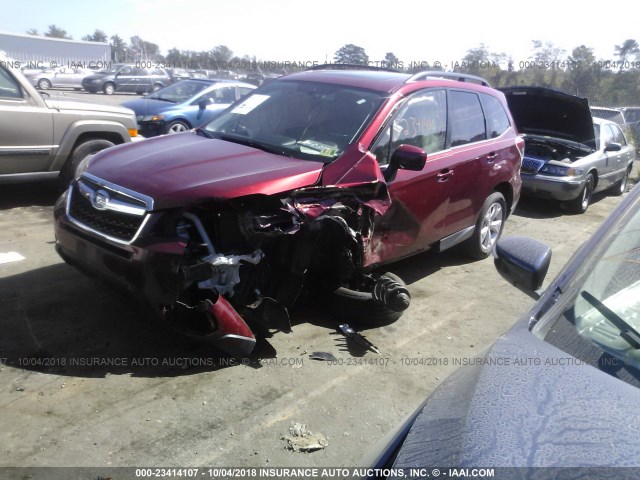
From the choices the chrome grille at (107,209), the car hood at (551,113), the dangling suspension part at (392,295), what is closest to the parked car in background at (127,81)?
the car hood at (551,113)

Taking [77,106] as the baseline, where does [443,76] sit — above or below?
above

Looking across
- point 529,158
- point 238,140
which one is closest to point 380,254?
point 238,140

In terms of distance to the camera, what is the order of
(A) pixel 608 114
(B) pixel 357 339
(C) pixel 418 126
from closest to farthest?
(B) pixel 357 339 → (C) pixel 418 126 → (A) pixel 608 114

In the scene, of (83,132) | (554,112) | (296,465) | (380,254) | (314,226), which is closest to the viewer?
(296,465)

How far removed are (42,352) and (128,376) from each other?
2.13ft

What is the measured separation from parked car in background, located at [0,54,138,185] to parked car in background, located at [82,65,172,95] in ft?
79.7

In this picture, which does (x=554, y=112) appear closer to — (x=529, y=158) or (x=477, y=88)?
(x=529, y=158)

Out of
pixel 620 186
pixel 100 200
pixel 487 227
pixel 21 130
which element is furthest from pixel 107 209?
pixel 620 186

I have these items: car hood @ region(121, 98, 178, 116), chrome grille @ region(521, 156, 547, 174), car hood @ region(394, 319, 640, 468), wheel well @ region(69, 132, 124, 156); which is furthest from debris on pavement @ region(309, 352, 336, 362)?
car hood @ region(121, 98, 178, 116)

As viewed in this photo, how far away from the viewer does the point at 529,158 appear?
9914 mm

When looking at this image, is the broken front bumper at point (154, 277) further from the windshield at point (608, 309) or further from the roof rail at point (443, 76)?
the roof rail at point (443, 76)

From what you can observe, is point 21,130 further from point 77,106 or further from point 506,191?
point 506,191

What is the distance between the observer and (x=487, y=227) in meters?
6.46

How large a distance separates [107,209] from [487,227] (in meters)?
4.22
